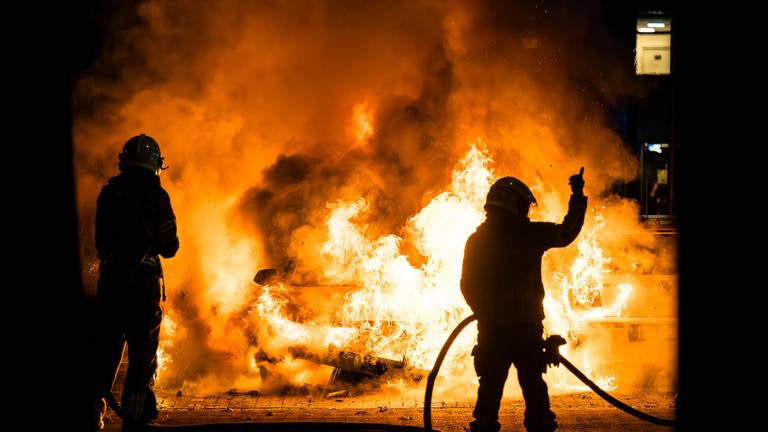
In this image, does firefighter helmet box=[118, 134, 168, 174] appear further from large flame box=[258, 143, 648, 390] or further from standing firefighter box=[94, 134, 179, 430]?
large flame box=[258, 143, 648, 390]

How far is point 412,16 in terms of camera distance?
11.8 m

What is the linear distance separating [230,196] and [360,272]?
2.53 meters

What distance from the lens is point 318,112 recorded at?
38.5 feet

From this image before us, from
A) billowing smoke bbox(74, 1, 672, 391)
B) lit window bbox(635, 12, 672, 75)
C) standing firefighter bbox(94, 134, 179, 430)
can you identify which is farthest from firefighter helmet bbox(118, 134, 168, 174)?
lit window bbox(635, 12, 672, 75)

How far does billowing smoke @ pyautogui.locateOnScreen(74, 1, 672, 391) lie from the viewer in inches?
401

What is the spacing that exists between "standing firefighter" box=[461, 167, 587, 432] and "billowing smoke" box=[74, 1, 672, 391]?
4.23 metres

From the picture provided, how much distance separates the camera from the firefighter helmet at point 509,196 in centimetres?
555

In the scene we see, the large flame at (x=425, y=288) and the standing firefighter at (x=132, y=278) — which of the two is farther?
the large flame at (x=425, y=288)

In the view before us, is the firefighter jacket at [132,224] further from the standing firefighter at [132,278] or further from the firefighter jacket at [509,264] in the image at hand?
the firefighter jacket at [509,264]

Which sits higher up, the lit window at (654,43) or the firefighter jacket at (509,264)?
the lit window at (654,43)

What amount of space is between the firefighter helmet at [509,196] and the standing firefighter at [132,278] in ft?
8.41

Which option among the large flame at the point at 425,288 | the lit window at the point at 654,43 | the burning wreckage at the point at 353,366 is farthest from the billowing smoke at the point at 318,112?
the lit window at the point at 654,43

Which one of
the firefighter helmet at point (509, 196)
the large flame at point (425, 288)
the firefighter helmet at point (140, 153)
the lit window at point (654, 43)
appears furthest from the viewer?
the lit window at point (654, 43)

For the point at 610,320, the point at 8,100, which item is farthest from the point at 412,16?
the point at 8,100
